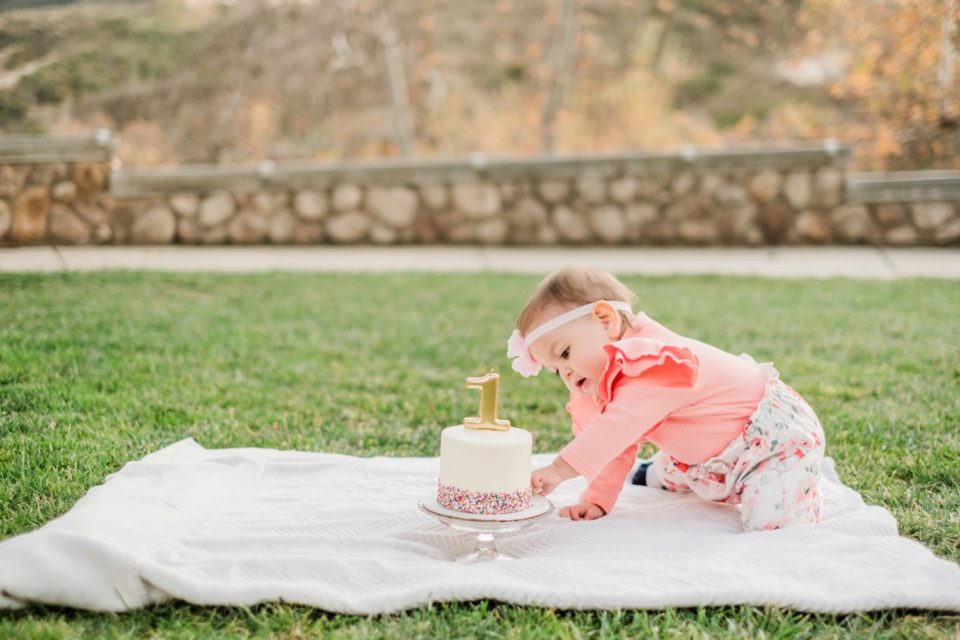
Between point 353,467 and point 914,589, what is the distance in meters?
1.52

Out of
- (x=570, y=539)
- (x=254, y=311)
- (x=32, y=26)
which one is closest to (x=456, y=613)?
(x=570, y=539)

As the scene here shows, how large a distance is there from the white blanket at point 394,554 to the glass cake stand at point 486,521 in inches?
2.5

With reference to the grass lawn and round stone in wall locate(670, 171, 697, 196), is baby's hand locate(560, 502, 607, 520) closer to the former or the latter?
the grass lawn

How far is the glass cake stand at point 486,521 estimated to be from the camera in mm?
2002

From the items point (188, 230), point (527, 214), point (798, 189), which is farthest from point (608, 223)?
point (188, 230)

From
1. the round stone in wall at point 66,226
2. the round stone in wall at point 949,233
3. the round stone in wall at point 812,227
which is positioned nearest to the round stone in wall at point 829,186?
the round stone in wall at point 812,227

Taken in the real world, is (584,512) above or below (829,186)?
below

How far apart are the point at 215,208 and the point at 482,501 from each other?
698 centimetres

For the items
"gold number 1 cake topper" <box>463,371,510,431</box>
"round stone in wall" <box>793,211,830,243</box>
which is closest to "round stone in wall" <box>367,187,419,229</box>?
"round stone in wall" <box>793,211,830,243</box>

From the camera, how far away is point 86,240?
312 inches

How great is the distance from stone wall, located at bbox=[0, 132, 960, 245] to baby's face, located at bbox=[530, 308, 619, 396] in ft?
21.2

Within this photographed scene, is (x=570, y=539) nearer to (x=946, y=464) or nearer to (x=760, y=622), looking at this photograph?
(x=760, y=622)

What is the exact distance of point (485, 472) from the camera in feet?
6.59

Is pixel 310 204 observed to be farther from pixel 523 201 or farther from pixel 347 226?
pixel 523 201
